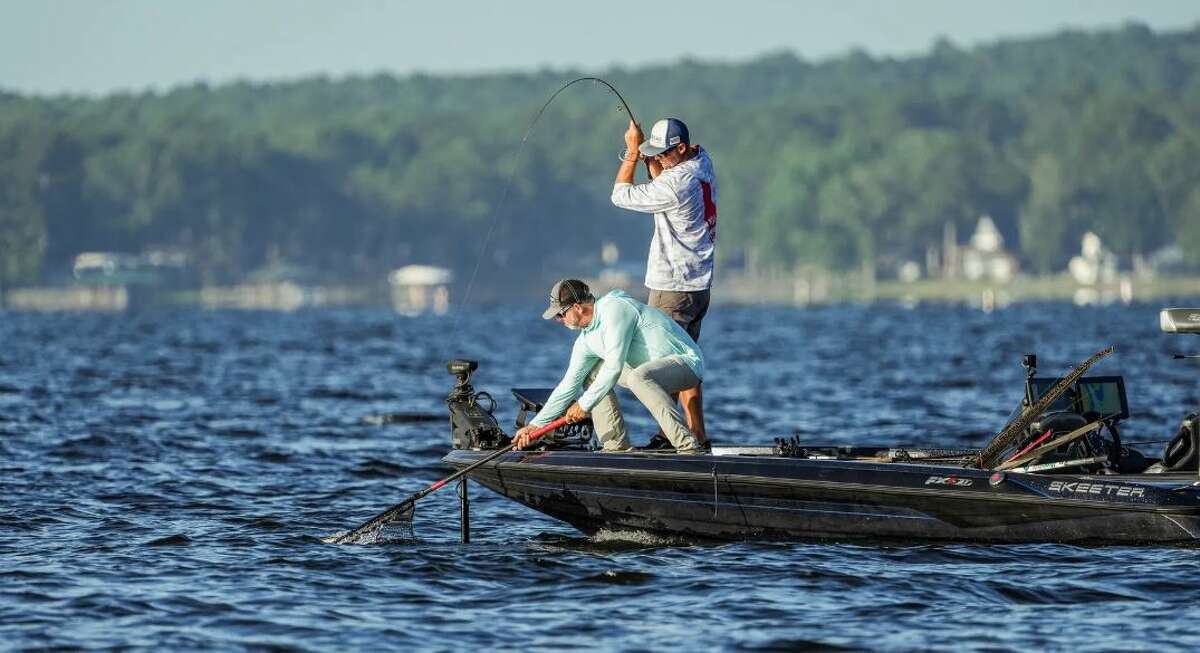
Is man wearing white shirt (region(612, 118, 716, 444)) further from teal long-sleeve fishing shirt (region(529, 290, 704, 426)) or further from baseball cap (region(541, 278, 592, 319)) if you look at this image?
baseball cap (region(541, 278, 592, 319))

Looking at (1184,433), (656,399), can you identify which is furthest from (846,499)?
(1184,433)

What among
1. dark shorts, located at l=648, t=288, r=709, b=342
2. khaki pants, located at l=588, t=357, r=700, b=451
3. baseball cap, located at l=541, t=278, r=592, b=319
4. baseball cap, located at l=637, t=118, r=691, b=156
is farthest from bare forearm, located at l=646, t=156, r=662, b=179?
khaki pants, located at l=588, t=357, r=700, b=451

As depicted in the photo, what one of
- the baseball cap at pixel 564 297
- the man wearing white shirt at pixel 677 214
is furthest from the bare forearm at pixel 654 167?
the baseball cap at pixel 564 297

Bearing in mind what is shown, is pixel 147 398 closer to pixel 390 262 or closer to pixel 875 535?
pixel 875 535

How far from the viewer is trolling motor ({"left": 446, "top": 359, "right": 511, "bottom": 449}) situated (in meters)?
14.2

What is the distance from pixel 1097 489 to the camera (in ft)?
42.0

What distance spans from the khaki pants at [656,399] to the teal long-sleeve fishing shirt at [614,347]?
84mm

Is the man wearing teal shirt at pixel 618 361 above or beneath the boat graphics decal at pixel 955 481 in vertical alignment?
above

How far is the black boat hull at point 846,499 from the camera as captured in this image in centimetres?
1278

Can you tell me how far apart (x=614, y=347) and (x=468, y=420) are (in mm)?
1611

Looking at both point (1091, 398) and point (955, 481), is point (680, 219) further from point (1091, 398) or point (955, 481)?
point (1091, 398)

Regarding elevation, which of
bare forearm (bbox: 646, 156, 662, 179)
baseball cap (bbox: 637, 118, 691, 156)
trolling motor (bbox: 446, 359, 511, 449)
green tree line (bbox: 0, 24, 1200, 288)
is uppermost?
green tree line (bbox: 0, 24, 1200, 288)

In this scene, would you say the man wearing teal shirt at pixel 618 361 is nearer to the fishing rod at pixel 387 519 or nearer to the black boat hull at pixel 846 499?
the black boat hull at pixel 846 499

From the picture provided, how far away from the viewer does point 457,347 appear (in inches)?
2416
